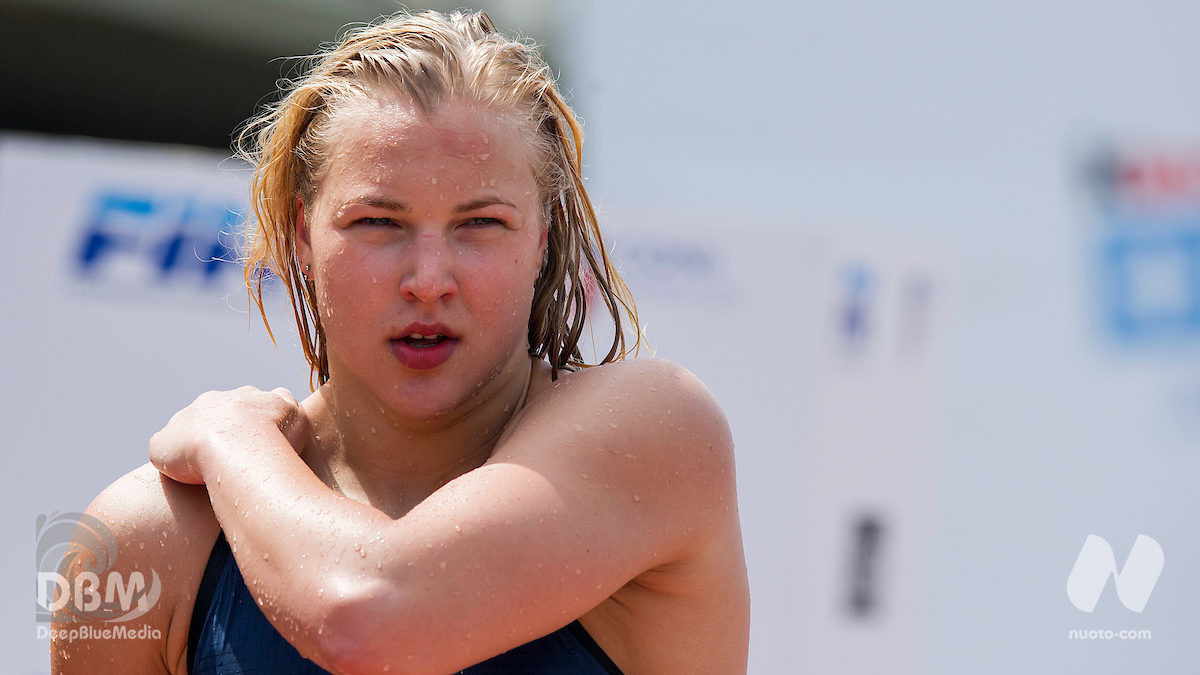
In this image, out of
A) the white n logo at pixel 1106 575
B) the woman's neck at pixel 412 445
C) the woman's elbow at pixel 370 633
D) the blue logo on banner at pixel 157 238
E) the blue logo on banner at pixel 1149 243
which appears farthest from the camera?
the blue logo on banner at pixel 1149 243

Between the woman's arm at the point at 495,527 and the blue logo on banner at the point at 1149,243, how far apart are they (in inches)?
287

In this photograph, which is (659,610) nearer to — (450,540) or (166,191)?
(450,540)

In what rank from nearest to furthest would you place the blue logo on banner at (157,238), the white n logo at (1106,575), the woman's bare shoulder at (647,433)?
the woman's bare shoulder at (647,433)
the white n logo at (1106,575)
the blue logo on banner at (157,238)

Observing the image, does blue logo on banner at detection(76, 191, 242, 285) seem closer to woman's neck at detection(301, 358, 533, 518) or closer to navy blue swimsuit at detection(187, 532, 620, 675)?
woman's neck at detection(301, 358, 533, 518)

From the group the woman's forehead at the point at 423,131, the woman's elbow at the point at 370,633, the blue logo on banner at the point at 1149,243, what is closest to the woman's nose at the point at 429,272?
the woman's forehead at the point at 423,131

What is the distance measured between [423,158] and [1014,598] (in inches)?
245

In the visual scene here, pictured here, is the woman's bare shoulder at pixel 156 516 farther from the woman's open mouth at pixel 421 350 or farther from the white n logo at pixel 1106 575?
the white n logo at pixel 1106 575

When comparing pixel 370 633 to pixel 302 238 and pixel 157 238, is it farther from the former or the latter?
pixel 157 238

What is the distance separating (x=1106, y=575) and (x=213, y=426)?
9.87ft

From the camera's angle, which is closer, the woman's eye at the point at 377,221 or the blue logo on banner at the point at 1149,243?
the woman's eye at the point at 377,221

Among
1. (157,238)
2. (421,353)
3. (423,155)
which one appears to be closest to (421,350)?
(421,353)

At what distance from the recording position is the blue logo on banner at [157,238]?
3676mm

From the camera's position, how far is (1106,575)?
11.9 ft

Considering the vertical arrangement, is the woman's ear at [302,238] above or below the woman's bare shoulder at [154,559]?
above
